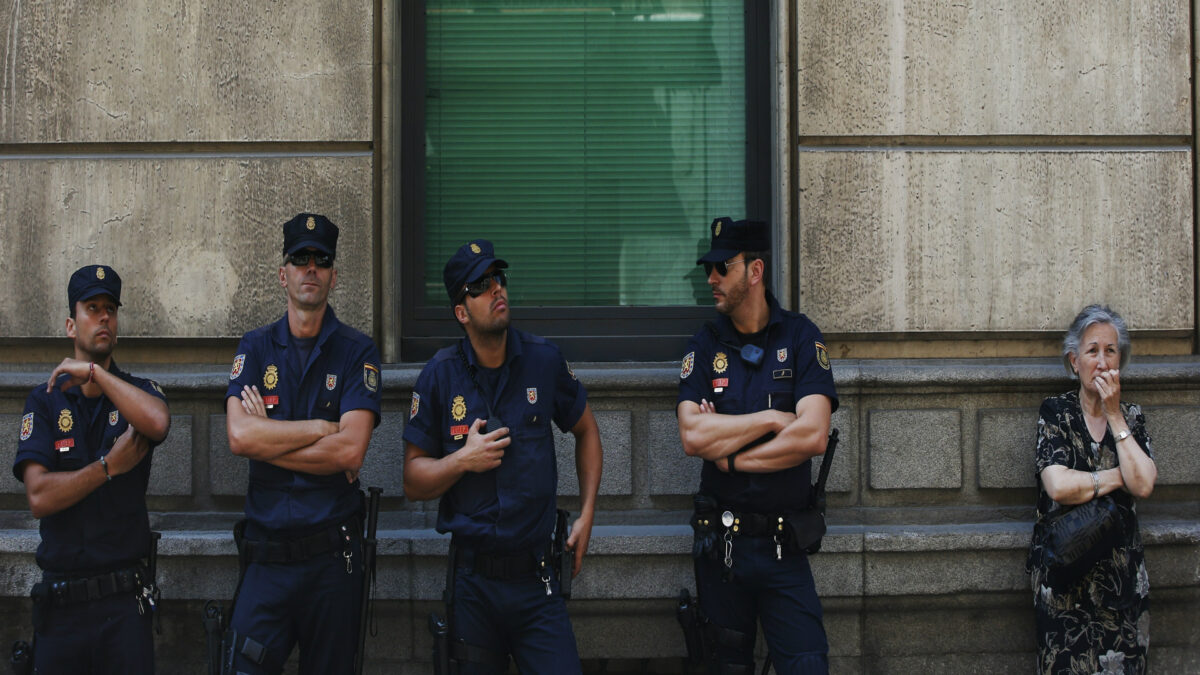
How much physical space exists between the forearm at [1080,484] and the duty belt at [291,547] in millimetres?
3271

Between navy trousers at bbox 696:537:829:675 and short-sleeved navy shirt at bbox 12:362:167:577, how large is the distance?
2.53 meters

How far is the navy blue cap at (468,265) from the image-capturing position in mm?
3920

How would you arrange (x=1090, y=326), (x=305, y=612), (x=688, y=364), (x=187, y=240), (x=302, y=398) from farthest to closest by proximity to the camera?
(x=187, y=240) < (x=1090, y=326) < (x=688, y=364) < (x=302, y=398) < (x=305, y=612)

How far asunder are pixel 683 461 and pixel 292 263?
2221mm

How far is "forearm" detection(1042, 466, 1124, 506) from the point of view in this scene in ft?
14.6

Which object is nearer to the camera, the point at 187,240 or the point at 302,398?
the point at 302,398

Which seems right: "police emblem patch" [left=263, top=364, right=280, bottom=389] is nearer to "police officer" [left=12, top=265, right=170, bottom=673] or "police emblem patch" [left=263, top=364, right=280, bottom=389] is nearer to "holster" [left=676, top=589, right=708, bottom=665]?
"police officer" [left=12, top=265, right=170, bottom=673]

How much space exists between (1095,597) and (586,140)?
3.51 metres

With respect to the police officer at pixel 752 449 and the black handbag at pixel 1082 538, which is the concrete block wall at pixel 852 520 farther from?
the police officer at pixel 752 449

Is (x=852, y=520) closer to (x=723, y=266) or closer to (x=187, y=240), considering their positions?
(x=723, y=266)

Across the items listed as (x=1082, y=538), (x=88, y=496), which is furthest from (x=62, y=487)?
(x=1082, y=538)

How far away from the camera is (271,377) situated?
4.15m

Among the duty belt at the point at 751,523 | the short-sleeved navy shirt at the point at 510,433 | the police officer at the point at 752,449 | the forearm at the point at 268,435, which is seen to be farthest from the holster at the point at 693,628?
the forearm at the point at 268,435

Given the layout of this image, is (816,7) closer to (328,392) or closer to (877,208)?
(877,208)
